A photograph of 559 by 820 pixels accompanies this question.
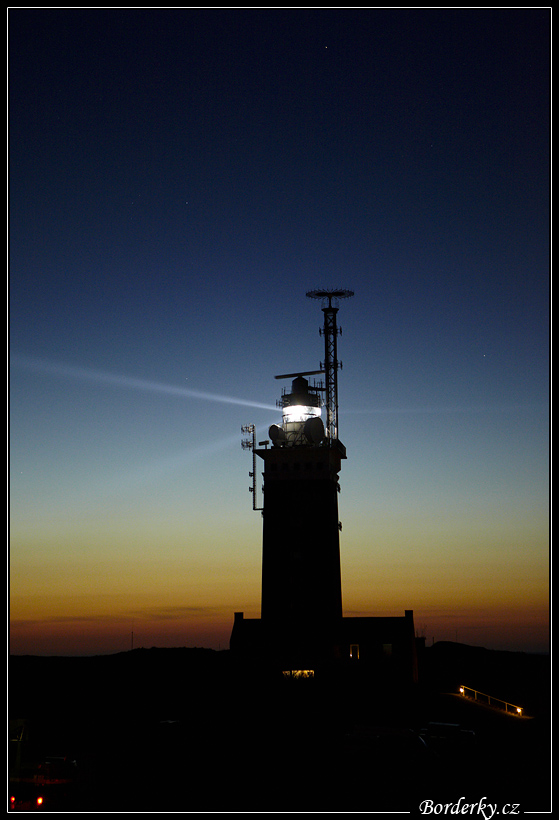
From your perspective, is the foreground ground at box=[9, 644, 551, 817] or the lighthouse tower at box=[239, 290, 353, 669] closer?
the foreground ground at box=[9, 644, 551, 817]

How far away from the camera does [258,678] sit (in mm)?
54719

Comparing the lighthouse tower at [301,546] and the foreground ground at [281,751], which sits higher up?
the lighthouse tower at [301,546]

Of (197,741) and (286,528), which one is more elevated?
(286,528)

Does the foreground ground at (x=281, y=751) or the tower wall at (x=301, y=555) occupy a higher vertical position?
the tower wall at (x=301, y=555)

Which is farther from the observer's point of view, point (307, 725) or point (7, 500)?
point (307, 725)

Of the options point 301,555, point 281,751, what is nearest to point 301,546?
point 301,555

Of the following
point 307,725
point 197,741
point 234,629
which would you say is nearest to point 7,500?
point 197,741

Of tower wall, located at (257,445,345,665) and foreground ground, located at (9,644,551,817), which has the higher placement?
tower wall, located at (257,445,345,665)

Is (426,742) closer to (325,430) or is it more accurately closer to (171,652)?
(325,430)

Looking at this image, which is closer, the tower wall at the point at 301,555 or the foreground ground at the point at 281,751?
the foreground ground at the point at 281,751

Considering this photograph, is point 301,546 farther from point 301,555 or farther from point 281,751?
point 281,751

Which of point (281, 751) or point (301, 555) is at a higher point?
point (301, 555)

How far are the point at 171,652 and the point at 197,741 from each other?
305 feet

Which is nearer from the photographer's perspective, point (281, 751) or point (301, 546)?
point (281, 751)
